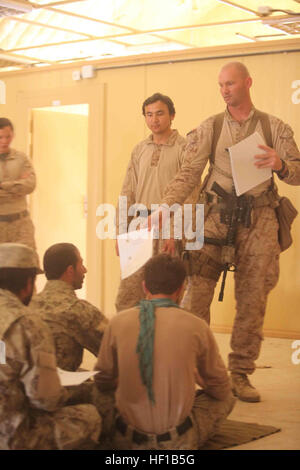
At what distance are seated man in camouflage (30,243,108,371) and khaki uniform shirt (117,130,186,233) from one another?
1354 millimetres

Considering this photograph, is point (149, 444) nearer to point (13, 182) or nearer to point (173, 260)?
point (173, 260)

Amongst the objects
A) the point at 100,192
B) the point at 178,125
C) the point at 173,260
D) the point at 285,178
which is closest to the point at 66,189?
the point at 100,192

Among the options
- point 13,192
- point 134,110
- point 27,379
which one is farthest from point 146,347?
point 134,110

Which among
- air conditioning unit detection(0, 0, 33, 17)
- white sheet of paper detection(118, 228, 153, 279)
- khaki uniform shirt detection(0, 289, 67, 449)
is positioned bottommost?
khaki uniform shirt detection(0, 289, 67, 449)

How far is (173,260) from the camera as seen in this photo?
9.01ft

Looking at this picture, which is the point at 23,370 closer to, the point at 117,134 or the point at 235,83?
the point at 235,83

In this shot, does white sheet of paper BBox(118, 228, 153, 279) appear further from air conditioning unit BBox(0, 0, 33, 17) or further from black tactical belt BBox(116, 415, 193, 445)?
air conditioning unit BBox(0, 0, 33, 17)

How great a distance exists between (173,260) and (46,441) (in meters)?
0.78

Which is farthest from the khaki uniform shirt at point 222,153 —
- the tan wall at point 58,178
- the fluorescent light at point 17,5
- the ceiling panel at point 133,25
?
the tan wall at point 58,178

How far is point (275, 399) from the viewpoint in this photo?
3855 mm

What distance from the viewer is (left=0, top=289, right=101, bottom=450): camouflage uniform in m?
2.36

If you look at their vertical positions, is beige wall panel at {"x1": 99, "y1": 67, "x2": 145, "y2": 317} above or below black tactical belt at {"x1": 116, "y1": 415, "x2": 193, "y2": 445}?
above

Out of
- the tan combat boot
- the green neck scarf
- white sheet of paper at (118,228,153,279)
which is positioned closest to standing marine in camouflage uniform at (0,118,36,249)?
white sheet of paper at (118,228,153,279)

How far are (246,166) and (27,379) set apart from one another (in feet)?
5.93
